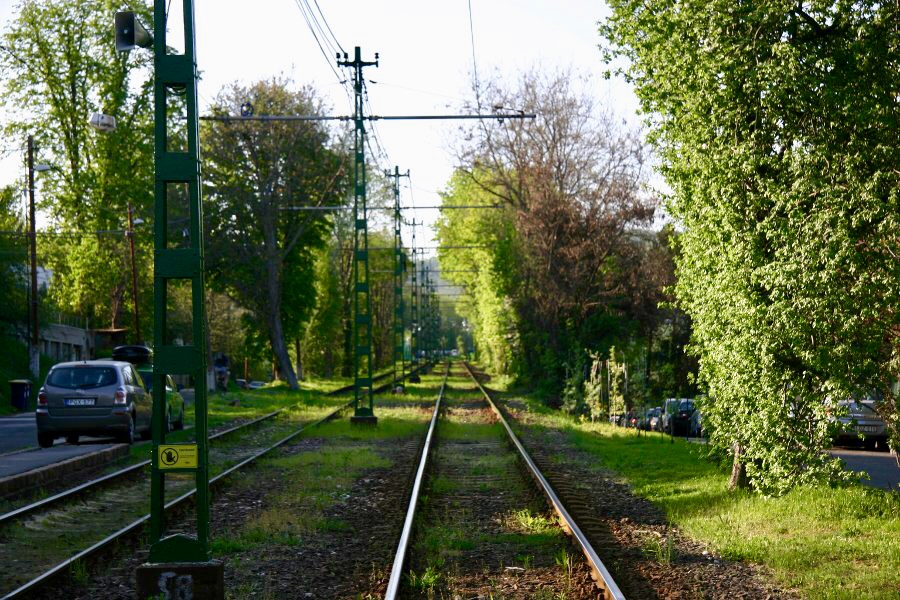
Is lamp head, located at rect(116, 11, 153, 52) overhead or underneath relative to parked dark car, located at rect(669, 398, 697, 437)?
overhead

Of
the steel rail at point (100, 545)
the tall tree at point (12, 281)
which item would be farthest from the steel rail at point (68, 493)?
the tall tree at point (12, 281)

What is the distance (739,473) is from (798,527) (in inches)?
122

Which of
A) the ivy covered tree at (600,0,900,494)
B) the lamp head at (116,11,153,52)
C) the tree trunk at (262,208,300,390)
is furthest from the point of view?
the tree trunk at (262,208,300,390)

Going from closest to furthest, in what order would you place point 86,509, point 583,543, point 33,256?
point 583,543 → point 86,509 → point 33,256

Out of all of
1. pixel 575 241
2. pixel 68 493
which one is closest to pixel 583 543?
pixel 68 493

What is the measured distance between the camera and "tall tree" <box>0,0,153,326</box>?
5100 centimetres

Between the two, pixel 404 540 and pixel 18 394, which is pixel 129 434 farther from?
pixel 18 394

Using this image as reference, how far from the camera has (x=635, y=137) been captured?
4278 centimetres

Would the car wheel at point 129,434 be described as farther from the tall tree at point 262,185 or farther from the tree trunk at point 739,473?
the tall tree at point 262,185

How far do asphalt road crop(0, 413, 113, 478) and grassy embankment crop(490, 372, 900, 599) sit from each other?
381 inches

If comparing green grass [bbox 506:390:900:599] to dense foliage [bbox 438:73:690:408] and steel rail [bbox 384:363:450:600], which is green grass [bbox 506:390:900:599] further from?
dense foliage [bbox 438:73:690:408]

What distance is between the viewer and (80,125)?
170 feet

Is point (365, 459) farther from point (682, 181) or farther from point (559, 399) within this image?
point (559, 399)

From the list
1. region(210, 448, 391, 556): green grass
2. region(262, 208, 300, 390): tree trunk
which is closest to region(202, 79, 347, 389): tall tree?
region(262, 208, 300, 390): tree trunk
